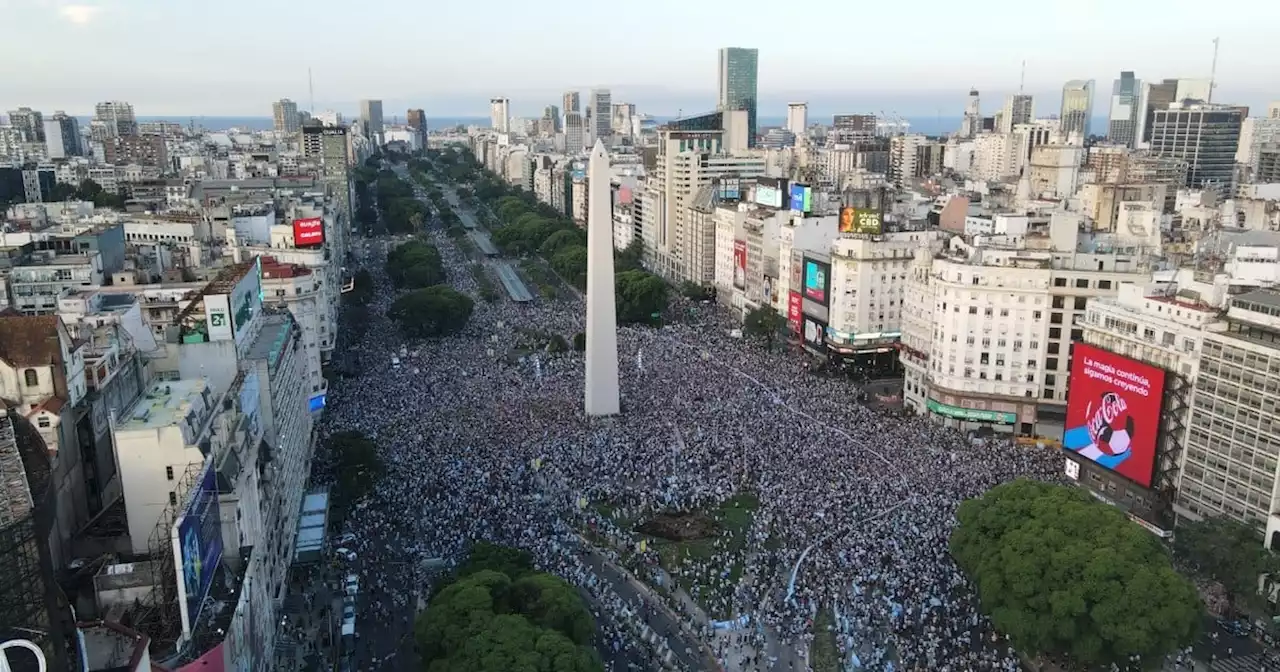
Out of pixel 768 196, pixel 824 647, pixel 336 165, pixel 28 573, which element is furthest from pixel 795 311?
pixel 336 165

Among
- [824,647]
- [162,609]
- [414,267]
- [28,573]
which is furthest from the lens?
[414,267]

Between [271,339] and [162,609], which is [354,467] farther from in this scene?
[162,609]

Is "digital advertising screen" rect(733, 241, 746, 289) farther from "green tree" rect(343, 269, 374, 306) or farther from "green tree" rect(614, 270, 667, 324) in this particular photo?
"green tree" rect(343, 269, 374, 306)

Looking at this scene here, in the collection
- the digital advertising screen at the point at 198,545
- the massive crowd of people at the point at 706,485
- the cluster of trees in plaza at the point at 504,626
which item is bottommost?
the massive crowd of people at the point at 706,485

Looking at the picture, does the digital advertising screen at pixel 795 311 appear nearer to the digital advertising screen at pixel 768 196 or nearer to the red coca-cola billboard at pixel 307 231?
the digital advertising screen at pixel 768 196

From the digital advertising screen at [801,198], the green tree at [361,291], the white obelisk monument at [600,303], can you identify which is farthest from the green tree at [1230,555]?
the green tree at [361,291]

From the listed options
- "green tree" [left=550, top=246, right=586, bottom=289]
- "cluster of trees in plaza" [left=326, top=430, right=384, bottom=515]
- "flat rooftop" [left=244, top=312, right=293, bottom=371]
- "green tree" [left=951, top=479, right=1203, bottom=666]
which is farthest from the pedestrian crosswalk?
"green tree" [left=550, top=246, right=586, bottom=289]
